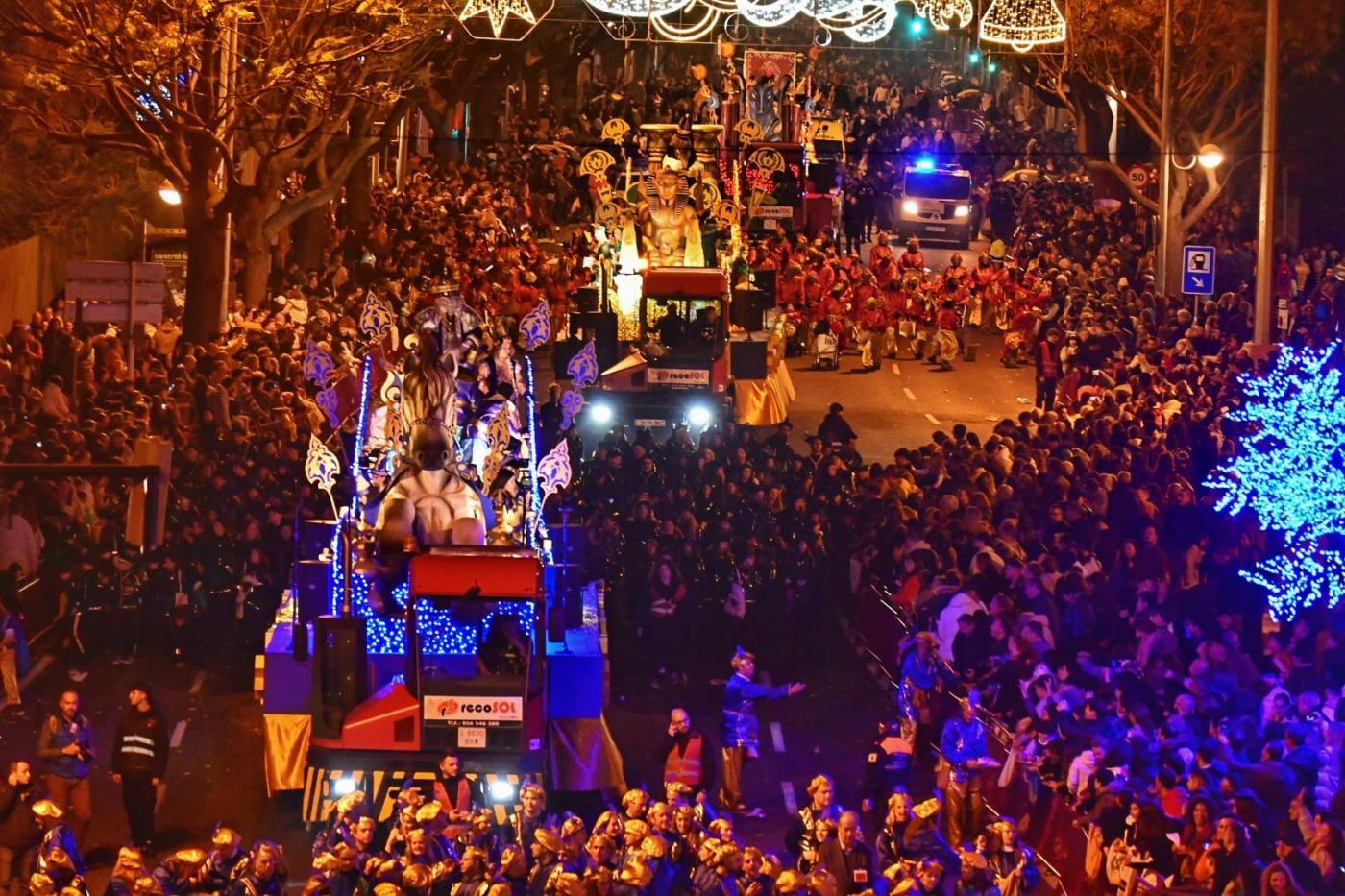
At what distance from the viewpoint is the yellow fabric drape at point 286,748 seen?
62.3 ft

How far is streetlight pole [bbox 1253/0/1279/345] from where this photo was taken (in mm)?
30672

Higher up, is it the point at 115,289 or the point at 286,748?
the point at 115,289

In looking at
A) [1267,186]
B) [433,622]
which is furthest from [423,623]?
[1267,186]

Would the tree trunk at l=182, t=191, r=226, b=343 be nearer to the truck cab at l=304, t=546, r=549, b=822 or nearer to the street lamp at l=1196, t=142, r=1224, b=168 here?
the street lamp at l=1196, t=142, r=1224, b=168

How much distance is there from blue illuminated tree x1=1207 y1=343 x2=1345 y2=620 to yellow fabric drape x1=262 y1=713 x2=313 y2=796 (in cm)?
803

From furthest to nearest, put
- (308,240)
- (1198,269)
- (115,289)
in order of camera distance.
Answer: (308,240)
(1198,269)
(115,289)

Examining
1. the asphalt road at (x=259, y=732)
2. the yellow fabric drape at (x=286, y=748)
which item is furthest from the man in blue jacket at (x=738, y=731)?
the yellow fabric drape at (x=286, y=748)

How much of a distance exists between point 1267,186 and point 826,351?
8.53 metres

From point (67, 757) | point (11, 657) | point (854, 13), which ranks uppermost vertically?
point (854, 13)

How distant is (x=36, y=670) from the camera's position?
2220cm

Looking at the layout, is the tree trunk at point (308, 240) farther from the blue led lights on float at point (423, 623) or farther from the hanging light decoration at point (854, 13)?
the blue led lights on float at point (423, 623)

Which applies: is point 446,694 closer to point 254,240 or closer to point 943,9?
point 254,240

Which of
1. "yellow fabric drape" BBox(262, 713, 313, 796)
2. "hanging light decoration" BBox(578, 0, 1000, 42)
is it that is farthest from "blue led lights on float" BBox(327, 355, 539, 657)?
"hanging light decoration" BBox(578, 0, 1000, 42)

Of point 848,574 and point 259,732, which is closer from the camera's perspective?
point 259,732
